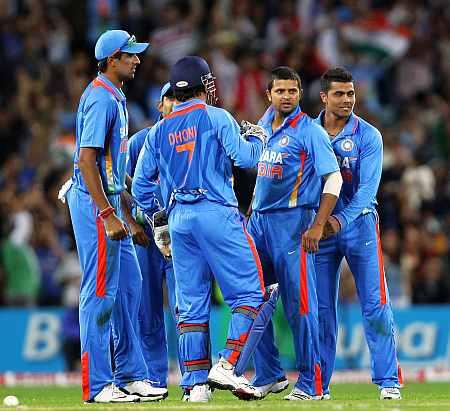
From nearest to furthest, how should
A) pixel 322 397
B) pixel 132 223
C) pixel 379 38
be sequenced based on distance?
pixel 322 397 → pixel 132 223 → pixel 379 38

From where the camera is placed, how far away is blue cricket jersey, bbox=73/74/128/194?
988cm

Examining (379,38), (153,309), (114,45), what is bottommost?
(153,309)

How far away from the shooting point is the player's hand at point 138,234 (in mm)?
10828

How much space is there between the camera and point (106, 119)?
32.5 ft

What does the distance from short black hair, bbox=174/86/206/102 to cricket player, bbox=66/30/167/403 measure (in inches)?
18.1

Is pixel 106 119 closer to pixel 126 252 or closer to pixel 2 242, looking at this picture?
pixel 126 252

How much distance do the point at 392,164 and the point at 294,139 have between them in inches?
→ 349

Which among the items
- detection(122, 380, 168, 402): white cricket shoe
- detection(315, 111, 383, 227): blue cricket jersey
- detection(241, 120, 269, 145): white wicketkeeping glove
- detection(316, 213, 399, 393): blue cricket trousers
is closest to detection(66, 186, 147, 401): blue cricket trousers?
detection(122, 380, 168, 402): white cricket shoe

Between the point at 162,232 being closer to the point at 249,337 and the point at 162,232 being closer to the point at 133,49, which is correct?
the point at 249,337

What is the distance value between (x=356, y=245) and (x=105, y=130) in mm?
2337

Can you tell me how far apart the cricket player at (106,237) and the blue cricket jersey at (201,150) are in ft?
1.31

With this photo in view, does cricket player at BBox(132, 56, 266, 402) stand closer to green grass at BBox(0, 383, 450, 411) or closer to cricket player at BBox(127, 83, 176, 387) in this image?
green grass at BBox(0, 383, 450, 411)

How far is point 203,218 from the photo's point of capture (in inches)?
389

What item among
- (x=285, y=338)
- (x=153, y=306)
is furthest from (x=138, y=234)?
(x=285, y=338)
